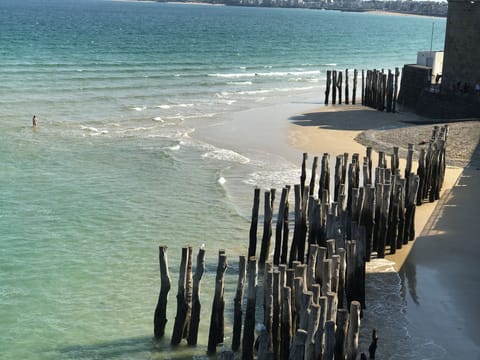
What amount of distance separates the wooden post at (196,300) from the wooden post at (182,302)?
6.5 inches

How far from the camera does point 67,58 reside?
210ft

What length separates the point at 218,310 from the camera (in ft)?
46.3

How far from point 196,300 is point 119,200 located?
35.6 feet

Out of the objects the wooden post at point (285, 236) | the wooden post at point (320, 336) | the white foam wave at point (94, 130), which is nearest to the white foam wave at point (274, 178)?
the wooden post at point (285, 236)

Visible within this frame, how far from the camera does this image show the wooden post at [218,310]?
1380 centimetres

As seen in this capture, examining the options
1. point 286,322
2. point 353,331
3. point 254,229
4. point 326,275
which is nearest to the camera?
point 353,331

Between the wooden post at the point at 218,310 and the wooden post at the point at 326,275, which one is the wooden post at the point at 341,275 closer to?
the wooden post at the point at 326,275

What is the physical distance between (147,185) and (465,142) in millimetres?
12280

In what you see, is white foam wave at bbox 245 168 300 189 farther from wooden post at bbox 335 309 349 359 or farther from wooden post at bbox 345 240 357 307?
wooden post at bbox 335 309 349 359

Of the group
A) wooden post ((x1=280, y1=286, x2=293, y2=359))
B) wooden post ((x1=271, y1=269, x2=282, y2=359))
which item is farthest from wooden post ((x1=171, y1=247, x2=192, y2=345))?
wooden post ((x1=280, y1=286, x2=293, y2=359))

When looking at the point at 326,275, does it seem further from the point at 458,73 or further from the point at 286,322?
the point at 458,73

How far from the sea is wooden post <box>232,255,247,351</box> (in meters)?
0.68

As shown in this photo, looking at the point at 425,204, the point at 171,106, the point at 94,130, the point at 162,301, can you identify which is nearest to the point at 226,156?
the point at 94,130

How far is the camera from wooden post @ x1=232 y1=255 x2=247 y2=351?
44.2 feet
